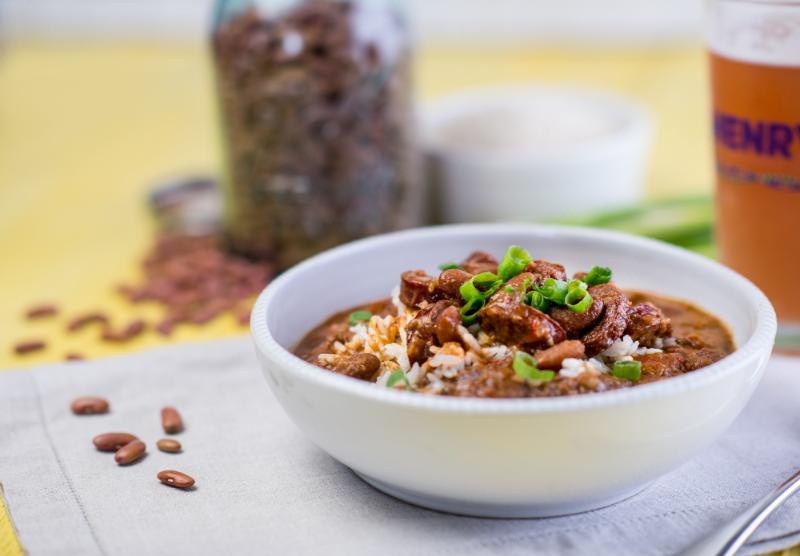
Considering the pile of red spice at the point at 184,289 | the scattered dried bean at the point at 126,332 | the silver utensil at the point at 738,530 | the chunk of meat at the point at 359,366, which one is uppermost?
the chunk of meat at the point at 359,366

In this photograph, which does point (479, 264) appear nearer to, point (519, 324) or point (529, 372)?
point (519, 324)

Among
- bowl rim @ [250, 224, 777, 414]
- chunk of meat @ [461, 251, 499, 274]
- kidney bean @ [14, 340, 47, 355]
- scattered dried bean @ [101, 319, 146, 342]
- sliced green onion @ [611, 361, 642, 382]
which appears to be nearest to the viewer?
bowl rim @ [250, 224, 777, 414]

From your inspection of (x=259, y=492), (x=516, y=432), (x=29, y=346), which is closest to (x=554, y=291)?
(x=516, y=432)

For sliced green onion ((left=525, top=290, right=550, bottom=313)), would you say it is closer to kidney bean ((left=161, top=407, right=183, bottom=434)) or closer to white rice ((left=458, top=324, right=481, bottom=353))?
white rice ((left=458, top=324, right=481, bottom=353))

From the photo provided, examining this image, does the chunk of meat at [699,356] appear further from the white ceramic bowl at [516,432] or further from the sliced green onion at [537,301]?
the sliced green onion at [537,301]

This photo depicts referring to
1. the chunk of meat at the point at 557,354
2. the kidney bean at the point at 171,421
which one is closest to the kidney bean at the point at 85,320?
the kidney bean at the point at 171,421

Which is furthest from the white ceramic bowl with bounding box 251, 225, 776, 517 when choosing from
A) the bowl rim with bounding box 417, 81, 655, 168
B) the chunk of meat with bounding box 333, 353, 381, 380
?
the bowl rim with bounding box 417, 81, 655, 168
